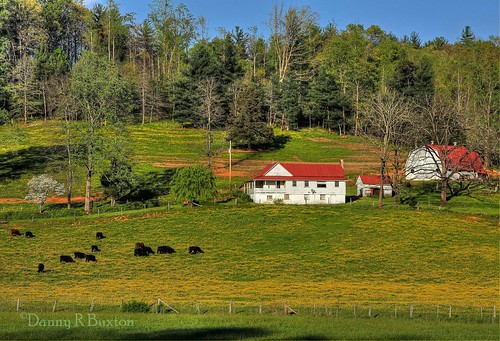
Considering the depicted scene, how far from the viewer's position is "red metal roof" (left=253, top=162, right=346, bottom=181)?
85213 mm

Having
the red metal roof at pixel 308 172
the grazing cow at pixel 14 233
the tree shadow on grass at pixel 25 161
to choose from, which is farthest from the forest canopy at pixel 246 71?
the grazing cow at pixel 14 233

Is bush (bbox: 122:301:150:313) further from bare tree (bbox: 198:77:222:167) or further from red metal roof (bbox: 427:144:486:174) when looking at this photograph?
bare tree (bbox: 198:77:222:167)

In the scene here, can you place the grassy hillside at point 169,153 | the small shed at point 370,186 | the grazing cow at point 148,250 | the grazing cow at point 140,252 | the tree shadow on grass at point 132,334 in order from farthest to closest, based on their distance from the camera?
the grassy hillside at point 169,153 → the small shed at point 370,186 → the grazing cow at point 148,250 → the grazing cow at point 140,252 → the tree shadow on grass at point 132,334

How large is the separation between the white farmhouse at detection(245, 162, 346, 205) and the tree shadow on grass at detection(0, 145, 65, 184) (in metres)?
34.5

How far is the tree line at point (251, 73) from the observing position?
132500mm

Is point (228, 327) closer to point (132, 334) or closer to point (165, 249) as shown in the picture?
point (132, 334)

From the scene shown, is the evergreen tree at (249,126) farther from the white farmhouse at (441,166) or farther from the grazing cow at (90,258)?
the grazing cow at (90,258)

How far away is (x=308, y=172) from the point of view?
8706 centimetres

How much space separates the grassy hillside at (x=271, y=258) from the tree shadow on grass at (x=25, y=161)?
3493cm

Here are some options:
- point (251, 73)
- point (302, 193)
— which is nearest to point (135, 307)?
point (302, 193)

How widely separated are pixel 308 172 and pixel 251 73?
3429 inches

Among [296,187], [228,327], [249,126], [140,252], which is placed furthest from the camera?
[249,126]

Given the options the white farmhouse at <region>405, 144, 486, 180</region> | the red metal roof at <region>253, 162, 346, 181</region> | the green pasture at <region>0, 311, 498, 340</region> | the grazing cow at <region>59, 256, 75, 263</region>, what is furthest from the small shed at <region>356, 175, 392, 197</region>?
the green pasture at <region>0, 311, 498, 340</region>

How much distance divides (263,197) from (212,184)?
9.34m
